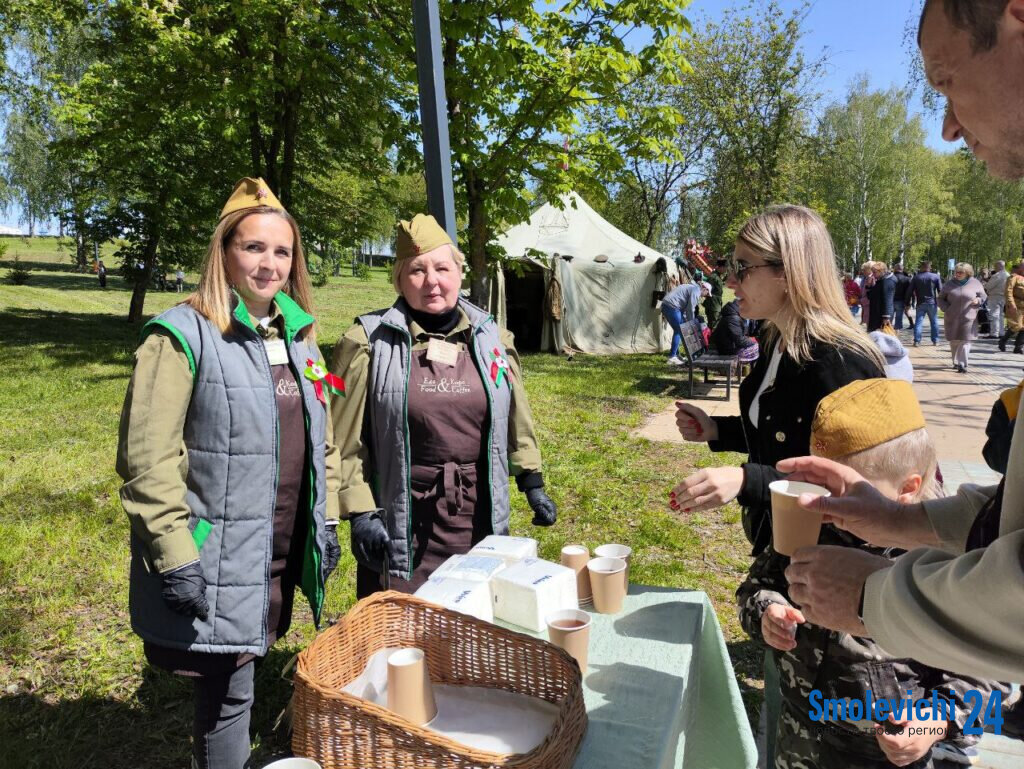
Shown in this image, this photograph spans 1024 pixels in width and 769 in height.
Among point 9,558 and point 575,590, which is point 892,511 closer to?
point 575,590

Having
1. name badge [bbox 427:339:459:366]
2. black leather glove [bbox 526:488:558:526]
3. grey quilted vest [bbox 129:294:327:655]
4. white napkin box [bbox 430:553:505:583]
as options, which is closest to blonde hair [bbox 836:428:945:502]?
white napkin box [bbox 430:553:505:583]

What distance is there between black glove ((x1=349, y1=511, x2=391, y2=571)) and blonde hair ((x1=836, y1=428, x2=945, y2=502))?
5.16 feet

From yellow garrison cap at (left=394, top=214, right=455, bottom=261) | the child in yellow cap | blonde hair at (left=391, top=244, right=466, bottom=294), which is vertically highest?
yellow garrison cap at (left=394, top=214, right=455, bottom=261)

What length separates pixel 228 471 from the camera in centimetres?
221

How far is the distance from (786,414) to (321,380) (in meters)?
1.68

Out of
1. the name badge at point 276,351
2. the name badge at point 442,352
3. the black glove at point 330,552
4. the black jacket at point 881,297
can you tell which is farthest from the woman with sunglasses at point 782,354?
the black jacket at point 881,297

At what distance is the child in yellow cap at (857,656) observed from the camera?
1.80m

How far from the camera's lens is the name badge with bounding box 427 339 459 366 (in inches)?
108

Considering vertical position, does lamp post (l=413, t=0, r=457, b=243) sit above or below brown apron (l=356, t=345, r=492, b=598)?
above

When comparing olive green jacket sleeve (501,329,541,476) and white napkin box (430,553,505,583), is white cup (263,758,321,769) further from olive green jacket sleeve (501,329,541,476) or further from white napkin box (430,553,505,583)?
olive green jacket sleeve (501,329,541,476)

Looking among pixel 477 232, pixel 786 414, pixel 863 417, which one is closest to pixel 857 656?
pixel 863 417

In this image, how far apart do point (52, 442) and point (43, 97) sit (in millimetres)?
11798

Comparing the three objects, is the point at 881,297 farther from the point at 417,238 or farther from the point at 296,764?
the point at 296,764

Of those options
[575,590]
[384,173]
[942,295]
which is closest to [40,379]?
[384,173]
